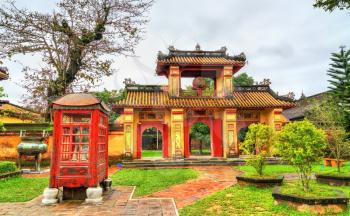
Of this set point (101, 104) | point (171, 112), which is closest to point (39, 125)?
point (171, 112)

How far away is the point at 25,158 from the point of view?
15617mm

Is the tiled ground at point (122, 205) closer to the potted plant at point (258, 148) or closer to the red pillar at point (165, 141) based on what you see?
the potted plant at point (258, 148)

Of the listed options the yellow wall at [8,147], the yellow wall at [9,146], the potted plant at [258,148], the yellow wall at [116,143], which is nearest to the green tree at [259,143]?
the potted plant at [258,148]

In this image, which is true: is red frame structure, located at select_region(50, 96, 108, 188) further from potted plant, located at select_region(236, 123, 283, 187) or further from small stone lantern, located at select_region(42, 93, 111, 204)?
potted plant, located at select_region(236, 123, 283, 187)

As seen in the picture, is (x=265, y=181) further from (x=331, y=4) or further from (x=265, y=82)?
(x=265, y=82)

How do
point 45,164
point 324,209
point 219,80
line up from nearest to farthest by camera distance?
point 324,209
point 45,164
point 219,80

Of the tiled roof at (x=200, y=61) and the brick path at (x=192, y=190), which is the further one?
the tiled roof at (x=200, y=61)

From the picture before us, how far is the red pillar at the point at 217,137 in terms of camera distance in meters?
18.6

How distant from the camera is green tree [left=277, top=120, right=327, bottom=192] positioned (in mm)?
6496

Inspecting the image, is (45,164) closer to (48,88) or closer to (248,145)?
(48,88)

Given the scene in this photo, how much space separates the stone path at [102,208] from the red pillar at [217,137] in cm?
1181

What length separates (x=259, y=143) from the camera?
9.48 metres

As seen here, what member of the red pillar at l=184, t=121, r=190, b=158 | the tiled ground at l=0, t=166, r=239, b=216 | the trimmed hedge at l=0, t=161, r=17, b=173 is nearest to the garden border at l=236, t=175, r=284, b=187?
the tiled ground at l=0, t=166, r=239, b=216

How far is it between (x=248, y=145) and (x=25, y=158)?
41.3ft
